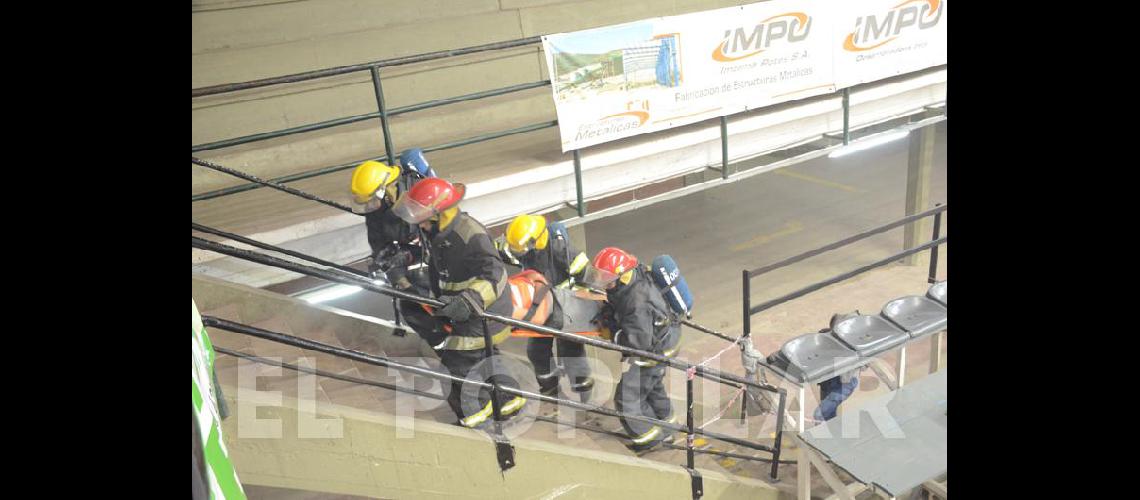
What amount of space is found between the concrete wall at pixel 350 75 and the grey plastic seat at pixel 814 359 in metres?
5.10

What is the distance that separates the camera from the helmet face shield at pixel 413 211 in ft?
20.4

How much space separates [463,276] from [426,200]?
601 mm

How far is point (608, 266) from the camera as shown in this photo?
641cm

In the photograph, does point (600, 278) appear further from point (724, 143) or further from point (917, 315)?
point (917, 315)

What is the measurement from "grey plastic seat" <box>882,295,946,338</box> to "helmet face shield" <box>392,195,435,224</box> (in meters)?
4.10

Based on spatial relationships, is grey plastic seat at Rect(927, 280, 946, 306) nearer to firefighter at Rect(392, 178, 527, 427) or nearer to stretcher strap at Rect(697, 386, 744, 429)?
stretcher strap at Rect(697, 386, 744, 429)

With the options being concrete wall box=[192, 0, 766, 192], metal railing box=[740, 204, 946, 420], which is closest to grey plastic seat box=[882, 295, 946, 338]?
metal railing box=[740, 204, 946, 420]

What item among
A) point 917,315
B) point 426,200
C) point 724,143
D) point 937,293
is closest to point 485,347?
point 426,200

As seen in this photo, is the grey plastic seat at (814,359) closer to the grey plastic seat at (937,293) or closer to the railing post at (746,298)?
the railing post at (746,298)

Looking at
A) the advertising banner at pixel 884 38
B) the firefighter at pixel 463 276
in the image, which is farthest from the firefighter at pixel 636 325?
the advertising banner at pixel 884 38

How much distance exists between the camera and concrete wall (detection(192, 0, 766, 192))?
32.0 feet

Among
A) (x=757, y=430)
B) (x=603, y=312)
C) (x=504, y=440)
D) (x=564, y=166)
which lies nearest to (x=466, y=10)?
(x=564, y=166)
